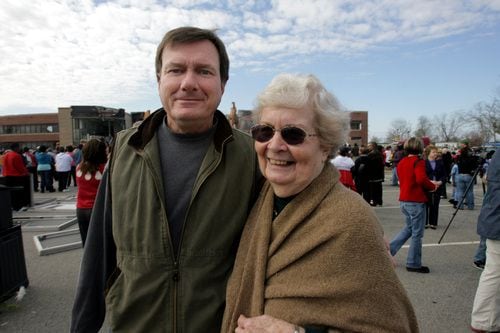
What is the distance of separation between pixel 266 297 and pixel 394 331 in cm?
50

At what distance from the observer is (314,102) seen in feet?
4.93

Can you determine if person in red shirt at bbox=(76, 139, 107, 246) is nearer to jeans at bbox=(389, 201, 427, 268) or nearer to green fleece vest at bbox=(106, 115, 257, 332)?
green fleece vest at bbox=(106, 115, 257, 332)

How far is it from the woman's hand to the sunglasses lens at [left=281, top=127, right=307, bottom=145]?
720mm

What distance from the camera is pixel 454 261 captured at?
18.1ft

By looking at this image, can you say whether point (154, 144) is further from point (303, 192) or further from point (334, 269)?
point (334, 269)

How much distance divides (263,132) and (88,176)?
428 centimetres

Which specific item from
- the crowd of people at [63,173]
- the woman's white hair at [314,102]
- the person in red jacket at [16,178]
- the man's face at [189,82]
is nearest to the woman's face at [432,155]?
the crowd of people at [63,173]

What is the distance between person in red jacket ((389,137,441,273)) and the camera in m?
5.08

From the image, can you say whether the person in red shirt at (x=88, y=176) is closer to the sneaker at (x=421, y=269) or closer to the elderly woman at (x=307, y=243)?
the elderly woman at (x=307, y=243)

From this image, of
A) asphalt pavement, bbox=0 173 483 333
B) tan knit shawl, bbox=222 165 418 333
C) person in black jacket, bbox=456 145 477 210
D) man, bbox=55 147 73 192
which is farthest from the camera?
man, bbox=55 147 73 192

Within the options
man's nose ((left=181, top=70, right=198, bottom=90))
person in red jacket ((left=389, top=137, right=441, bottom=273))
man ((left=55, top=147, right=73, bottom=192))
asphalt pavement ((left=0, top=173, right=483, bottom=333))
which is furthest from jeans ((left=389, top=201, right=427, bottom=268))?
man ((left=55, top=147, right=73, bottom=192))

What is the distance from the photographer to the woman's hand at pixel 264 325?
134 cm

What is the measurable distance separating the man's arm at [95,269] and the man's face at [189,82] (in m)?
0.54

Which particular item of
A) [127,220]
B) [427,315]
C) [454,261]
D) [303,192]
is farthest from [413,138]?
[127,220]
